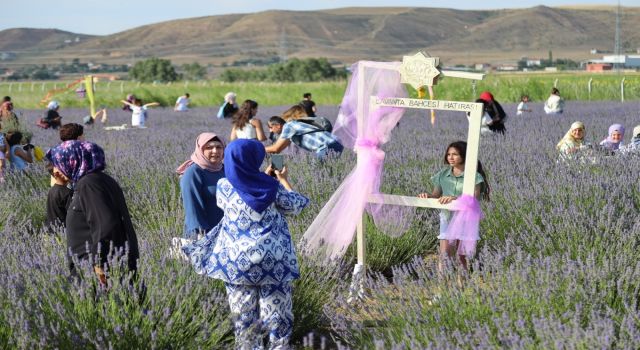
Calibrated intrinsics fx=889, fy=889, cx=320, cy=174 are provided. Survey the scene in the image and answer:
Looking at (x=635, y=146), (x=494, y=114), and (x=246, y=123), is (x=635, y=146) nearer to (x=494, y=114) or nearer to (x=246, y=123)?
(x=246, y=123)

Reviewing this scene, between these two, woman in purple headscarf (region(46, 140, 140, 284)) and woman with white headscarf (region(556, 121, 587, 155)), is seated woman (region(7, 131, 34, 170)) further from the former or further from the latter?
woman in purple headscarf (region(46, 140, 140, 284))

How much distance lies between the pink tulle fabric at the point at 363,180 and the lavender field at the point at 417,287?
0.19 meters

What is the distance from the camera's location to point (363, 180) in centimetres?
507

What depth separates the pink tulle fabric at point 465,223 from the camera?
4.72 meters

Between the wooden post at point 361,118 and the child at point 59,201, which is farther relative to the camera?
the child at point 59,201

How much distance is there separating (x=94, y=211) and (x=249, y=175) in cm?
66

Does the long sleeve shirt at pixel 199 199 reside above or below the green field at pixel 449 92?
above

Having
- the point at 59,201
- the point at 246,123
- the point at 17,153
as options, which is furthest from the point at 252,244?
the point at 17,153

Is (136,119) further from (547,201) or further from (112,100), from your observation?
(112,100)

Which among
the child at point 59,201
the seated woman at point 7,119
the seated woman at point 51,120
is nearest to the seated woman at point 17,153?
the child at point 59,201

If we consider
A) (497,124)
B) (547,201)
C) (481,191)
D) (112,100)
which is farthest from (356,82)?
(112,100)

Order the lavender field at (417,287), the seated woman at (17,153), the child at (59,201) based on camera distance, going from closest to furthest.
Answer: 1. the lavender field at (417,287)
2. the child at (59,201)
3. the seated woman at (17,153)

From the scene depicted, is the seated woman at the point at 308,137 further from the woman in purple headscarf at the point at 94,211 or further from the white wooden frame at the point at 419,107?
the woman in purple headscarf at the point at 94,211

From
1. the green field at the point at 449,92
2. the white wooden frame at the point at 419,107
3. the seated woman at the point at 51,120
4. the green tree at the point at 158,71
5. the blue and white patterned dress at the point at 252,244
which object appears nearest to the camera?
the blue and white patterned dress at the point at 252,244
